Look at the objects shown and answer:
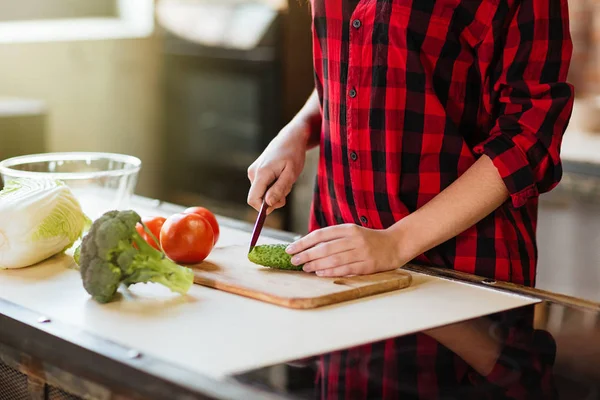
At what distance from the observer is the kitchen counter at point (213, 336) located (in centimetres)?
90

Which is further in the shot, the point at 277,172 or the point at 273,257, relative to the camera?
the point at 277,172

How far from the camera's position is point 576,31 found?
9.21 ft

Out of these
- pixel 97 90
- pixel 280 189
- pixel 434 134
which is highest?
pixel 97 90

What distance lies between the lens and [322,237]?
4.26 ft

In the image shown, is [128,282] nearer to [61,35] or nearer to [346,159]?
[346,159]

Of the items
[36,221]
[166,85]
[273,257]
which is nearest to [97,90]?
[166,85]

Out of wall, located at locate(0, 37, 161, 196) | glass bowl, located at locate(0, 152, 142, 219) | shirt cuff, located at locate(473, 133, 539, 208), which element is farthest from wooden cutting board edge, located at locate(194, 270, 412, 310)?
wall, located at locate(0, 37, 161, 196)

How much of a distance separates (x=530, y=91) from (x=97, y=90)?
10.0ft

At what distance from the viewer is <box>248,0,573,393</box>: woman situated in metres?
1.32

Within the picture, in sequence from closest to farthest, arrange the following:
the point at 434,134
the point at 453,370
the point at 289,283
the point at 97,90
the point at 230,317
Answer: the point at 453,370 < the point at 230,317 < the point at 289,283 < the point at 434,134 < the point at 97,90

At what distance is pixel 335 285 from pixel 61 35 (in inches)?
119

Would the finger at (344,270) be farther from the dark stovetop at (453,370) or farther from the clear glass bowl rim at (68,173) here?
the clear glass bowl rim at (68,173)

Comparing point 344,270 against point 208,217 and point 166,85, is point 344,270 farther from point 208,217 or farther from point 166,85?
point 166,85

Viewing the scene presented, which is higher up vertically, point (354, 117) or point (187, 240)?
point (354, 117)
